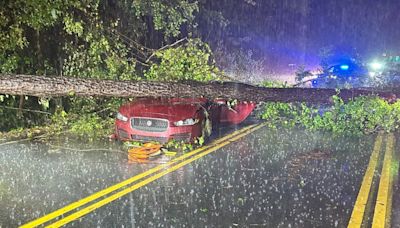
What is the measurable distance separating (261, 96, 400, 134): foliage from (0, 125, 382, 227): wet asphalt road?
6.11 ft

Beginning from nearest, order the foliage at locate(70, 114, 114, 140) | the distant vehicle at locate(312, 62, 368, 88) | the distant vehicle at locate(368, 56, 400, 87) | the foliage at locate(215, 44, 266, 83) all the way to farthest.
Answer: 1. the foliage at locate(70, 114, 114, 140)
2. the distant vehicle at locate(368, 56, 400, 87)
3. the distant vehicle at locate(312, 62, 368, 88)
4. the foliage at locate(215, 44, 266, 83)

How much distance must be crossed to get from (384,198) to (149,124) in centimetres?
461

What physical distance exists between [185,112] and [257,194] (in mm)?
3357

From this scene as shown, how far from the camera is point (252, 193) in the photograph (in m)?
5.67

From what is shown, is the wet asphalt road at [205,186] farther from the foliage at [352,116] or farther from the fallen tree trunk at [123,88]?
the foliage at [352,116]

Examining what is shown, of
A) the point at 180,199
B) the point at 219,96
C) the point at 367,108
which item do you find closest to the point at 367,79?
the point at 367,108

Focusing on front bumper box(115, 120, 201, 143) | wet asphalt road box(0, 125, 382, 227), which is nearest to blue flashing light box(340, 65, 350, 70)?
wet asphalt road box(0, 125, 382, 227)

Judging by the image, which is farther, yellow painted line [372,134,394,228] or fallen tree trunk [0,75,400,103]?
fallen tree trunk [0,75,400,103]

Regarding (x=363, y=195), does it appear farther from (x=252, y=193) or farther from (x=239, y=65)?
(x=239, y=65)

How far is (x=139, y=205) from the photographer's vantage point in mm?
5117

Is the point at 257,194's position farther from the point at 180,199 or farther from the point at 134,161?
the point at 134,161

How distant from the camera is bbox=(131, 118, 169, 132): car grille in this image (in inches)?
325

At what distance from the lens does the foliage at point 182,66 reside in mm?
10258

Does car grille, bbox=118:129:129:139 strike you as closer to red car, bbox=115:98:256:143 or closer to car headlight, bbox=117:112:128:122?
red car, bbox=115:98:256:143
